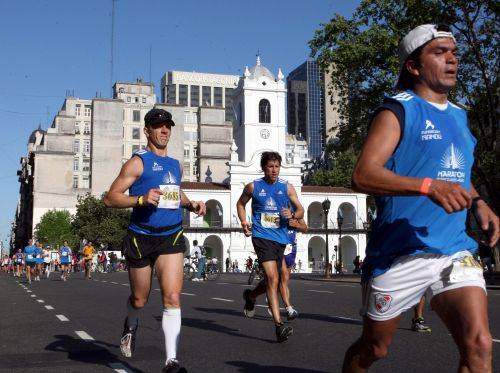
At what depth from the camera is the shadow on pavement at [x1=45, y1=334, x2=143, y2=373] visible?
22.4 feet

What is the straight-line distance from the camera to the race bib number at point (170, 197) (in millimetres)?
6250

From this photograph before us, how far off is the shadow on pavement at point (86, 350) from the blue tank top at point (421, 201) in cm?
329

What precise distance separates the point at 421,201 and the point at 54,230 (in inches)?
3485

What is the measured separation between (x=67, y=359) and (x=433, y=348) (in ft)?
11.8

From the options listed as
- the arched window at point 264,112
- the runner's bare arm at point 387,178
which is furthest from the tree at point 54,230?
the runner's bare arm at point 387,178

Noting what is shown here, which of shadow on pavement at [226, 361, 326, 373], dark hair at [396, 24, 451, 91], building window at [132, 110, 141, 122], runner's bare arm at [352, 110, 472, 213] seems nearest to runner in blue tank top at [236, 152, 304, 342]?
shadow on pavement at [226, 361, 326, 373]

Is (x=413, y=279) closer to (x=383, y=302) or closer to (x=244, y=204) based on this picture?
(x=383, y=302)

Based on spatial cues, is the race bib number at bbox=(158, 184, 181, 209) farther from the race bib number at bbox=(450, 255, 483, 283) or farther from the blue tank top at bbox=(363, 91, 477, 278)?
the race bib number at bbox=(450, 255, 483, 283)

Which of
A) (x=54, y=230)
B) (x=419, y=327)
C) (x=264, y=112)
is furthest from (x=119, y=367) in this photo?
(x=54, y=230)

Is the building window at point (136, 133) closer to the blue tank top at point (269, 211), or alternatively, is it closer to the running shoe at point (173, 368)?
the blue tank top at point (269, 211)

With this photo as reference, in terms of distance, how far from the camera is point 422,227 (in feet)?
11.6

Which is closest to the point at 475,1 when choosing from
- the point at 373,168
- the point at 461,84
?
the point at 461,84

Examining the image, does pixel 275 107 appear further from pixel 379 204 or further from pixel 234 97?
pixel 379 204

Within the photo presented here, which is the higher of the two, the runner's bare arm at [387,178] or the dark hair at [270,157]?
the dark hair at [270,157]
